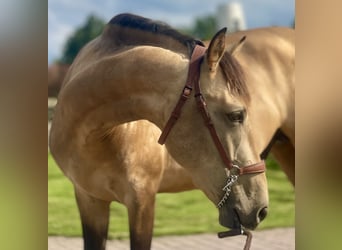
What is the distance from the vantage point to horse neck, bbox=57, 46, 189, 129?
54.7 inches

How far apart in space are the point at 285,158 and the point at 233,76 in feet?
2.55

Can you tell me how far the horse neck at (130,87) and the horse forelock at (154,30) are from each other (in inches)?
2.1

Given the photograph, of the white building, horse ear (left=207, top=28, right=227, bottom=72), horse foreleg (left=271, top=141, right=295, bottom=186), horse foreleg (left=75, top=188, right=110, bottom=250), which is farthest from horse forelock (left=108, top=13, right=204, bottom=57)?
horse foreleg (left=271, top=141, right=295, bottom=186)


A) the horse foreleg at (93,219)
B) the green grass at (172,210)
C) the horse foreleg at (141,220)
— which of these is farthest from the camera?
the green grass at (172,210)

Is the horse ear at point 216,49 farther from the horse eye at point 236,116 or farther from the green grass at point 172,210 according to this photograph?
the green grass at point 172,210

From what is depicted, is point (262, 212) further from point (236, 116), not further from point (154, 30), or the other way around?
point (154, 30)

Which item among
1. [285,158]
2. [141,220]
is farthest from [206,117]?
[285,158]

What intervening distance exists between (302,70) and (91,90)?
2.17ft

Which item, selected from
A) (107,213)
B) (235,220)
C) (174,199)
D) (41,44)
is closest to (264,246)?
(174,199)

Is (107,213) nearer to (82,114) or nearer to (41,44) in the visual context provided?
(82,114)

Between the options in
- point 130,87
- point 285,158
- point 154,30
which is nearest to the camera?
point 130,87

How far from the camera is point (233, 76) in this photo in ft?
4.47

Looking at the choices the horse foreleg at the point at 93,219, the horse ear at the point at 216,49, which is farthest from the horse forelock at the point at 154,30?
the horse foreleg at the point at 93,219

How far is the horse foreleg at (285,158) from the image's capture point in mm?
2020
